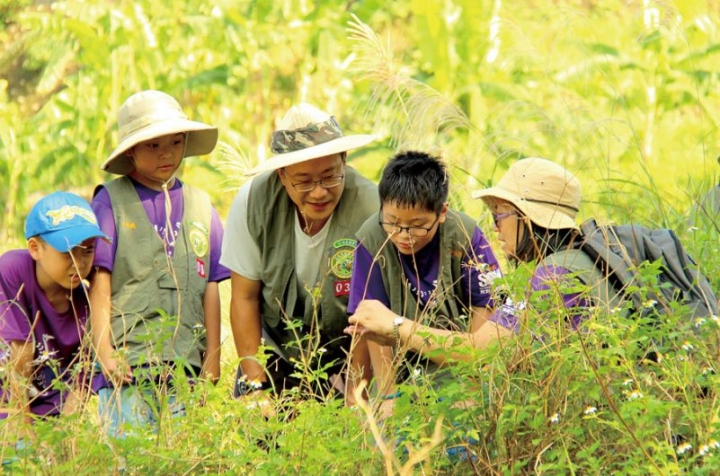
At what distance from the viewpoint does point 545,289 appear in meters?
3.44

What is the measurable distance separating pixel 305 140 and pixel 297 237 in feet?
1.38

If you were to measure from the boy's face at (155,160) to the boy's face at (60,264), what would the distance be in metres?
0.43

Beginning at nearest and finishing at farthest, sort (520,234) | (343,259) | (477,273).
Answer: (520,234), (477,273), (343,259)

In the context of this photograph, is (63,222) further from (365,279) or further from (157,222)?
(365,279)

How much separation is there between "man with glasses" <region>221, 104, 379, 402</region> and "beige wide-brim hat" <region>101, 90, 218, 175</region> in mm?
392

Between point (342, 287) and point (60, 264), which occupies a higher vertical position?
point (60, 264)

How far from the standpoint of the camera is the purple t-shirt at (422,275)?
4.02 meters

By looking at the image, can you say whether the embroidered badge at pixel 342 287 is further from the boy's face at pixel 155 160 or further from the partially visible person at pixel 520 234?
the boy's face at pixel 155 160

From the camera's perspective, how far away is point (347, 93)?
927 centimetres

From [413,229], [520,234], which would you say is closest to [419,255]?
[413,229]

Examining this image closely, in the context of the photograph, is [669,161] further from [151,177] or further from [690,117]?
[151,177]

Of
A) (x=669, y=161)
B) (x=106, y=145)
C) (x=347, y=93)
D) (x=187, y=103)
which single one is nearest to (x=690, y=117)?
(x=669, y=161)

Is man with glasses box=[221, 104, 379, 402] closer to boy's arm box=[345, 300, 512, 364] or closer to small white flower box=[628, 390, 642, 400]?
boy's arm box=[345, 300, 512, 364]

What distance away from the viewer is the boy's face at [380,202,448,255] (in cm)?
393
